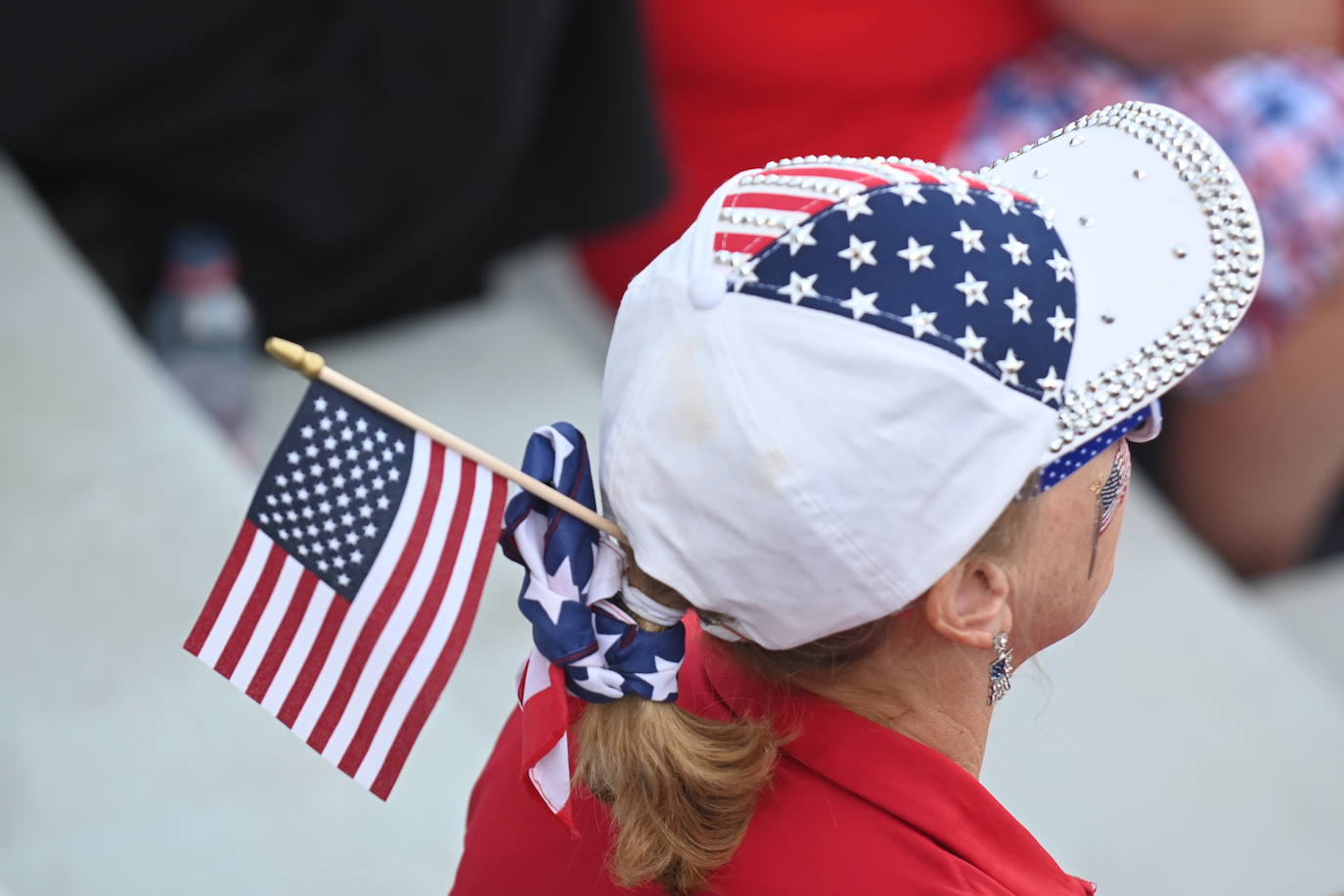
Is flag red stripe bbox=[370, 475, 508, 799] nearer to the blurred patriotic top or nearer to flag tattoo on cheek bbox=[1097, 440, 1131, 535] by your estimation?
the blurred patriotic top

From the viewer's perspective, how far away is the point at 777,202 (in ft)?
3.51

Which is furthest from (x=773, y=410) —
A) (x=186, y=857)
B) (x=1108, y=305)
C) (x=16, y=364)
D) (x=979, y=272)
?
(x=16, y=364)

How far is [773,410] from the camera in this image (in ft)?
3.29

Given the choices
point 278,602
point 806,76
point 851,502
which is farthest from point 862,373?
point 806,76

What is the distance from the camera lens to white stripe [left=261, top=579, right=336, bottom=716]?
1.14m

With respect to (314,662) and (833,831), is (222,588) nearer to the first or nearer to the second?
(314,662)

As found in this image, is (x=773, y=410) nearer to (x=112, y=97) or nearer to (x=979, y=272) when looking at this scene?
(x=979, y=272)

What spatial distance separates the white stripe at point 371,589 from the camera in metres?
1.11

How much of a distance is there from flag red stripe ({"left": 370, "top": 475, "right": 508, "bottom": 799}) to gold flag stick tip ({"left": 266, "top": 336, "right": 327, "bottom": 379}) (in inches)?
6.1

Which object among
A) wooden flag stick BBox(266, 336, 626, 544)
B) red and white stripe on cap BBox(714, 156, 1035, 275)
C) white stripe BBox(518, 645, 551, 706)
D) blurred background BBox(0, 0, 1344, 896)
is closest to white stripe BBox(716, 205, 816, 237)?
red and white stripe on cap BBox(714, 156, 1035, 275)

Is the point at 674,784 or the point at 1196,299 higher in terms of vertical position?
the point at 1196,299

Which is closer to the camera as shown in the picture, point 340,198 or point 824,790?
point 824,790

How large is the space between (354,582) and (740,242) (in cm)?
38

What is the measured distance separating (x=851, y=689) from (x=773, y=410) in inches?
11.1
